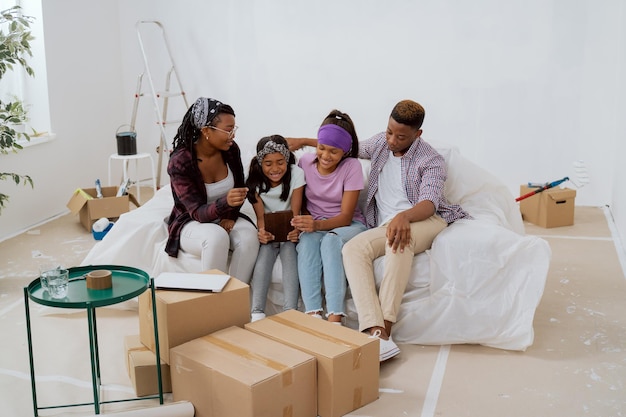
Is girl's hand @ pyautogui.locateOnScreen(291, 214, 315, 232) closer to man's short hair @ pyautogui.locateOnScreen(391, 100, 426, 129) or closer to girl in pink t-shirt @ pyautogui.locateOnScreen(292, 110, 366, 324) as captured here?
girl in pink t-shirt @ pyautogui.locateOnScreen(292, 110, 366, 324)

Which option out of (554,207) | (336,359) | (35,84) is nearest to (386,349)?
(336,359)

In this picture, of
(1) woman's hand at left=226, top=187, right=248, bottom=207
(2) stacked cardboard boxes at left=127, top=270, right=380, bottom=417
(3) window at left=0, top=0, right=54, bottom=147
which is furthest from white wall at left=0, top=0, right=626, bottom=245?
(2) stacked cardboard boxes at left=127, top=270, right=380, bottom=417

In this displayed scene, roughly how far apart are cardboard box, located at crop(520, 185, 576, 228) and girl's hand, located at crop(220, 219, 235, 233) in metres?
2.39

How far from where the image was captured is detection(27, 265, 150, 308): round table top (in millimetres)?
2359

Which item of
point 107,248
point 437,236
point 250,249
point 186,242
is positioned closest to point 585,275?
point 437,236

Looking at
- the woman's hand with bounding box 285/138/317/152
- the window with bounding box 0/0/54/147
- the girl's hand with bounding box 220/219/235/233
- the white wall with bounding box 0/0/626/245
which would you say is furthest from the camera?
the white wall with bounding box 0/0/626/245

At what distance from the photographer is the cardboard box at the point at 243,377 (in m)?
2.34

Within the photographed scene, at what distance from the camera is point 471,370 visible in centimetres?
290

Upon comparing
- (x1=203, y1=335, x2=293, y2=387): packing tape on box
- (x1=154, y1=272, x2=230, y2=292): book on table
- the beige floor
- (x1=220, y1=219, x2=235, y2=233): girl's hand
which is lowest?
the beige floor

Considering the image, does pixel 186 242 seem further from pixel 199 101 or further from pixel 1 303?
pixel 1 303

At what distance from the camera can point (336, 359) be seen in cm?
250

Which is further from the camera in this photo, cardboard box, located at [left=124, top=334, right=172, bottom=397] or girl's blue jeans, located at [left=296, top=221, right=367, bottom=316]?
girl's blue jeans, located at [left=296, top=221, right=367, bottom=316]

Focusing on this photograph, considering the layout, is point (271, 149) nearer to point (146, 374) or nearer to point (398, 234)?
point (398, 234)

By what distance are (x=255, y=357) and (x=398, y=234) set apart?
0.89 m
